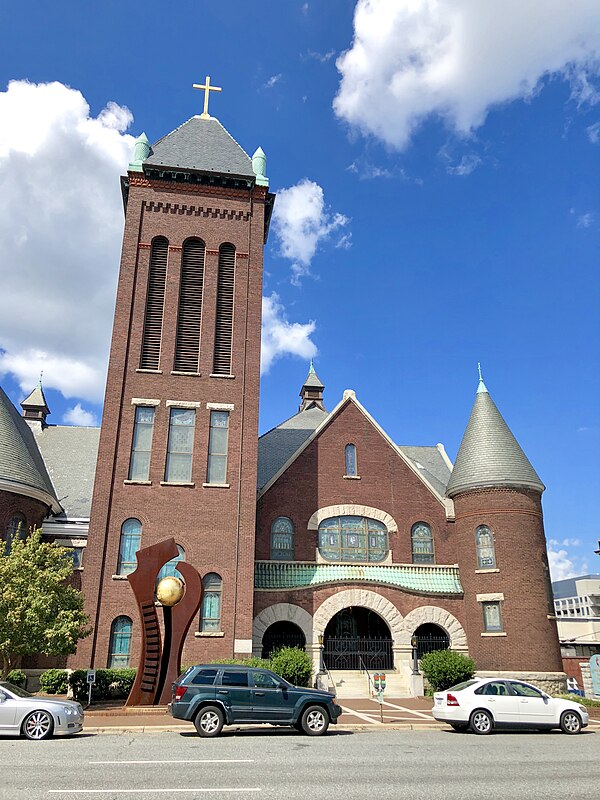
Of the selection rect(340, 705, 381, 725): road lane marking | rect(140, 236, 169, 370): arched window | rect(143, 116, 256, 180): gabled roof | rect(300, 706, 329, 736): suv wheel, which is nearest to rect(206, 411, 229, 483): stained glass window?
rect(140, 236, 169, 370): arched window

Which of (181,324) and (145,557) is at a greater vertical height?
(181,324)

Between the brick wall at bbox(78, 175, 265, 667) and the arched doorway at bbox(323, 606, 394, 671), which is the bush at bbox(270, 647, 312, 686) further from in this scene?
the arched doorway at bbox(323, 606, 394, 671)

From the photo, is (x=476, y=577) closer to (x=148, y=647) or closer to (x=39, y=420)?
(x=148, y=647)

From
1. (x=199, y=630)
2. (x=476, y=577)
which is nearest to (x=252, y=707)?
(x=199, y=630)

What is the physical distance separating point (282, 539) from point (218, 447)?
5.31 meters

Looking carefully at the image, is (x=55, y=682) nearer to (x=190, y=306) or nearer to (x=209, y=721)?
(x=209, y=721)

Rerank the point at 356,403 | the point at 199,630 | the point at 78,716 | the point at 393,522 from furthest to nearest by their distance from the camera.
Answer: the point at 356,403 → the point at 393,522 → the point at 199,630 → the point at 78,716

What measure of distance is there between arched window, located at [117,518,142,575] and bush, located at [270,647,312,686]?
6.55m

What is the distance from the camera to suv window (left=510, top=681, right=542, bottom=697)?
1683cm

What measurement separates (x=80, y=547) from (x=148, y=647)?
11.0 meters

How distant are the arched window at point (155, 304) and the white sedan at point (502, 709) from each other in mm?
18429

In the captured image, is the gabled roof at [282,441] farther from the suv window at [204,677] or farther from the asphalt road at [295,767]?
the asphalt road at [295,767]

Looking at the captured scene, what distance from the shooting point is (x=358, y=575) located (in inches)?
1142

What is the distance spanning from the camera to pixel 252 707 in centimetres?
1472
